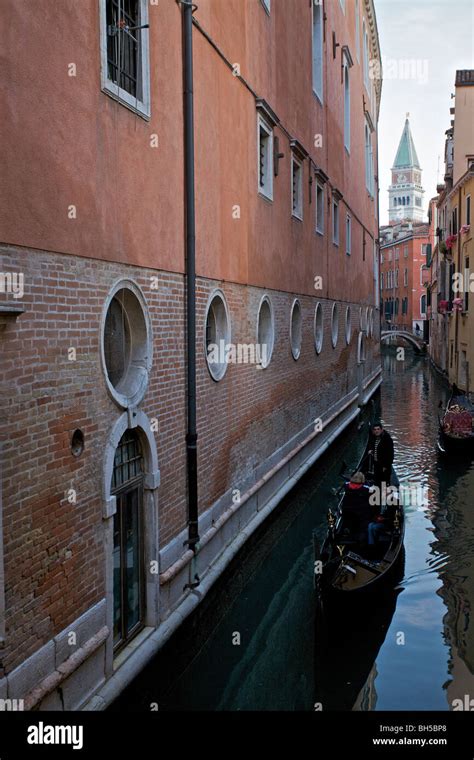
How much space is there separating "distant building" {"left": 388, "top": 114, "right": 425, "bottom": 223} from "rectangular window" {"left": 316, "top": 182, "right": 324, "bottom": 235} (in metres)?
108

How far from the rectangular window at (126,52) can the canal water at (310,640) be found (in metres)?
4.77

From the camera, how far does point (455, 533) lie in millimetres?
11445

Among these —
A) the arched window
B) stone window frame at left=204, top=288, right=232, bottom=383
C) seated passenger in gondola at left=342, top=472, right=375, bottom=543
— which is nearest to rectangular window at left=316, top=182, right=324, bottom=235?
stone window frame at left=204, top=288, right=232, bottom=383

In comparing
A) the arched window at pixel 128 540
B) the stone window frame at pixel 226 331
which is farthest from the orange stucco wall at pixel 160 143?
the arched window at pixel 128 540

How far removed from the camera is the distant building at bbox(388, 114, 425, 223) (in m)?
122

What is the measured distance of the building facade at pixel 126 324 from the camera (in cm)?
460

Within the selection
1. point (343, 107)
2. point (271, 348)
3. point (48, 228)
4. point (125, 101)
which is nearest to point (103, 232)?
point (48, 228)

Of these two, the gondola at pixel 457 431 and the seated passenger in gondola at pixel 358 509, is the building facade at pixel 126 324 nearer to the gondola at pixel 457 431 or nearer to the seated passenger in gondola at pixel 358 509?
the seated passenger in gondola at pixel 358 509

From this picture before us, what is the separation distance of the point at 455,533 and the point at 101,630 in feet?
24.0

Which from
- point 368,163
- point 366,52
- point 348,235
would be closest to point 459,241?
point 368,163

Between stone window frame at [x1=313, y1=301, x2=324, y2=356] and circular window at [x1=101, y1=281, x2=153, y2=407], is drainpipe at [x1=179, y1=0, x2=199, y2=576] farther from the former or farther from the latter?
stone window frame at [x1=313, y1=301, x2=324, y2=356]

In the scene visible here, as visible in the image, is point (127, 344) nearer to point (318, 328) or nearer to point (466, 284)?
point (318, 328)

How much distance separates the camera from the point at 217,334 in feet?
29.9

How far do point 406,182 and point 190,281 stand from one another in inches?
4822
